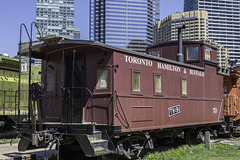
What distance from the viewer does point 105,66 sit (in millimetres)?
8531

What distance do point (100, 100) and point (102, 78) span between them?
2.15ft

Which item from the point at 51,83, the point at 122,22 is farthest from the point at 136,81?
the point at 122,22

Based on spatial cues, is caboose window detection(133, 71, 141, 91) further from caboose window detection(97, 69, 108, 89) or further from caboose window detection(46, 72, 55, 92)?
caboose window detection(46, 72, 55, 92)

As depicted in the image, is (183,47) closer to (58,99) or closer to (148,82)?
(148,82)

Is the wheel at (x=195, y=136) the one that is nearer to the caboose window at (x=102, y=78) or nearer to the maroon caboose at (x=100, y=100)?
the maroon caboose at (x=100, y=100)

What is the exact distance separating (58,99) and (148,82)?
3.06 m

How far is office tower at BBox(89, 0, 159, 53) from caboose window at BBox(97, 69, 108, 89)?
166 meters

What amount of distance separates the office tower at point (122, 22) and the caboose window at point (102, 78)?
165947mm

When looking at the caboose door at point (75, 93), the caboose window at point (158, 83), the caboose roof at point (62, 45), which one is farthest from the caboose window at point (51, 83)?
the caboose window at point (158, 83)

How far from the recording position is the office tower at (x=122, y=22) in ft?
576

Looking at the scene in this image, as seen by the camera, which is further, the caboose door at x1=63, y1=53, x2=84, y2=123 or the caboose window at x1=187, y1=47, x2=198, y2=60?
the caboose window at x1=187, y1=47, x2=198, y2=60

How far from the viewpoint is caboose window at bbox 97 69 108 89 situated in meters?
8.51

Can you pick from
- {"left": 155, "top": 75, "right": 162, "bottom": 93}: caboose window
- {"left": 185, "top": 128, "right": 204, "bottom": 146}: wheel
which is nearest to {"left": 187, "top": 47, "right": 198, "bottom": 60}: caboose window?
{"left": 185, "top": 128, "right": 204, "bottom": 146}: wheel

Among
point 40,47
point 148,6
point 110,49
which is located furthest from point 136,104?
point 148,6
